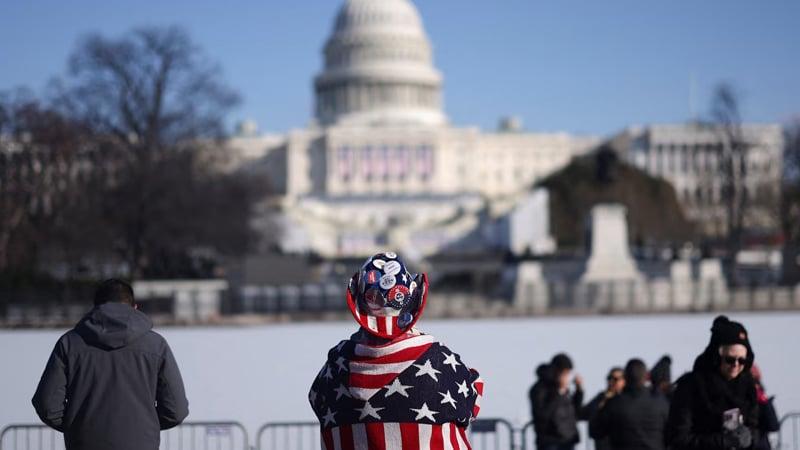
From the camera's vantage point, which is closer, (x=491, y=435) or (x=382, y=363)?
(x=382, y=363)

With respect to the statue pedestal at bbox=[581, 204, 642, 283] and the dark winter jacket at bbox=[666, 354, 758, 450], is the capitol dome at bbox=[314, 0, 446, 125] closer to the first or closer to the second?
the statue pedestal at bbox=[581, 204, 642, 283]

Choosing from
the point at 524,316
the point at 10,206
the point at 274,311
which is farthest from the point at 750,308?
the point at 10,206

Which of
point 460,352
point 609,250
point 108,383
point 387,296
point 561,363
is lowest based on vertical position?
point 460,352

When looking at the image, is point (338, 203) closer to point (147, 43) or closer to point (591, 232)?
point (147, 43)

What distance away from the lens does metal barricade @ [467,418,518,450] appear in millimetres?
9359

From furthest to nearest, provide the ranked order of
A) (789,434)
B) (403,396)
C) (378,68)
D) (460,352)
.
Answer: (378,68), (460,352), (789,434), (403,396)

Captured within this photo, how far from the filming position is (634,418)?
7484 millimetres

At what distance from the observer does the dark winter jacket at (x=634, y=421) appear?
7.48 meters

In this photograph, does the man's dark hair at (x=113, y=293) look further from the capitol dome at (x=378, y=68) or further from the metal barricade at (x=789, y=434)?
the capitol dome at (x=378, y=68)

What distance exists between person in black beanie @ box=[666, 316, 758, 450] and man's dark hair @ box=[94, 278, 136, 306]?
231 cm

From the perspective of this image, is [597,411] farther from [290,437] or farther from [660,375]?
[290,437]

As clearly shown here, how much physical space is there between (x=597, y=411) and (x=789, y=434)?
10.4 feet

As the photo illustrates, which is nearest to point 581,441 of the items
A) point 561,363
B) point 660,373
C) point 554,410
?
point 554,410

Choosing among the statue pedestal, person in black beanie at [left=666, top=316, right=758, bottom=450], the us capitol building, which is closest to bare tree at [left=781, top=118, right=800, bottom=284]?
the statue pedestal
